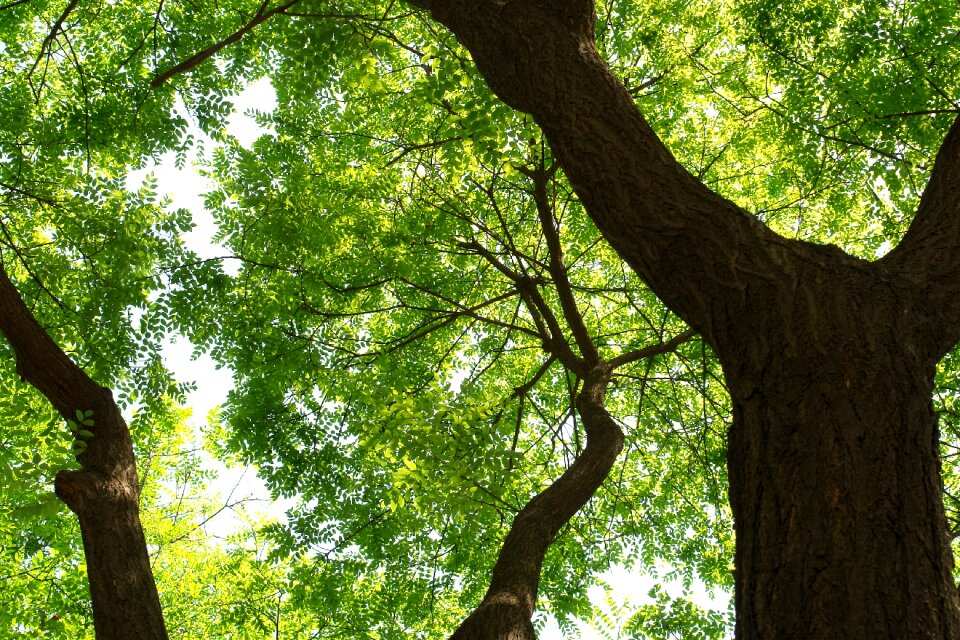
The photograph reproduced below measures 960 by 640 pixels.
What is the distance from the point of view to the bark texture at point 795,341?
6.99 feet

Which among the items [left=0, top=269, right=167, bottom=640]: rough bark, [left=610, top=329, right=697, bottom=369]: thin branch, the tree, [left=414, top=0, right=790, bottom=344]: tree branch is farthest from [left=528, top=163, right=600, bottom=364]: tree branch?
[left=0, top=269, right=167, bottom=640]: rough bark

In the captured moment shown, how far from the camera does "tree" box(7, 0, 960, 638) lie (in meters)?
2.28

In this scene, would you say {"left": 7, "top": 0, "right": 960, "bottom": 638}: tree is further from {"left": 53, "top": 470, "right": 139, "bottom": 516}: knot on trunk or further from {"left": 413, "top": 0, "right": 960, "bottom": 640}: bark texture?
{"left": 53, "top": 470, "right": 139, "bottom": 516}: knot on trunk

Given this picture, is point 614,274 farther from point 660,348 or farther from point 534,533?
point 534,533

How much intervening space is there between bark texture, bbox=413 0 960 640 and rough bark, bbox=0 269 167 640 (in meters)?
2.85

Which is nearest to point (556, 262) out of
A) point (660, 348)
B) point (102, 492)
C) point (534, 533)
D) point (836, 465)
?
point (660, 348)

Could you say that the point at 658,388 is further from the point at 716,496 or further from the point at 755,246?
the point at 755,246

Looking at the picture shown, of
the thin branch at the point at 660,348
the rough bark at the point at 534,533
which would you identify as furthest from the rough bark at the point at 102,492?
the thin branch at the point at 660,348

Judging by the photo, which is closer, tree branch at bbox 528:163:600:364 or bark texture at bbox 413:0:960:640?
bark texture at bbox 413:0:960:640

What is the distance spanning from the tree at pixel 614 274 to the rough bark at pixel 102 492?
1.69m

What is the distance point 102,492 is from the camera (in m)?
3.77

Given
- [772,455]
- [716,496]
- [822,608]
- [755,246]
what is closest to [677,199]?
[755,246]

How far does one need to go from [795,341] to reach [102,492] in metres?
3.54

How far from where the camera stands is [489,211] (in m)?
9.31
